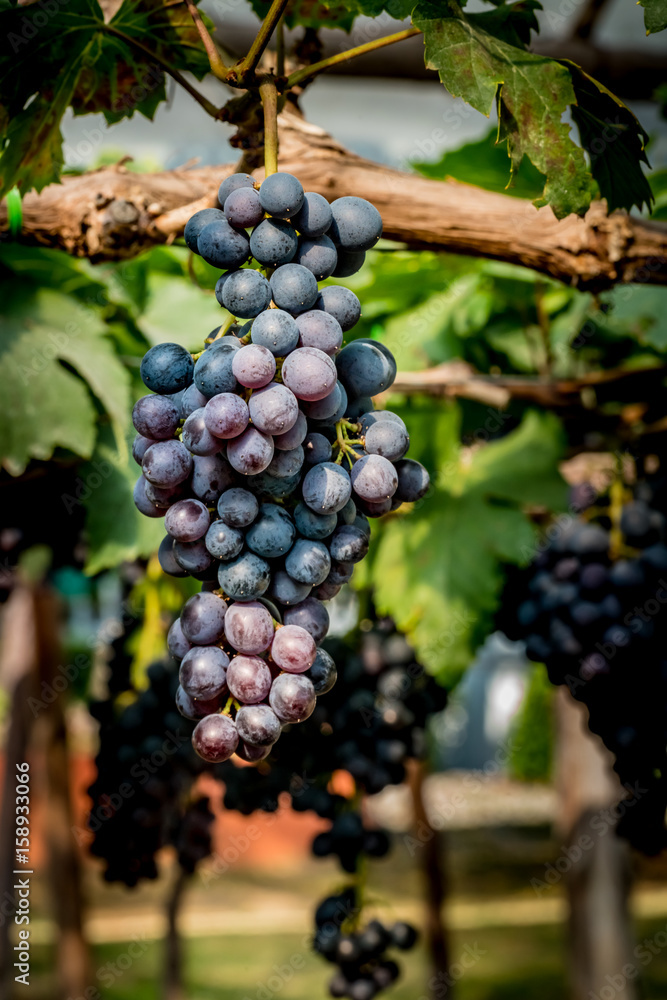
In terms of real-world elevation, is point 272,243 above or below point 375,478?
above

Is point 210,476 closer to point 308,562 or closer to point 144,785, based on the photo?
point 308,562

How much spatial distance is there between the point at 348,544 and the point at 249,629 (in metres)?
0.09

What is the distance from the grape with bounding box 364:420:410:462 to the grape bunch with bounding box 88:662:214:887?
895mm

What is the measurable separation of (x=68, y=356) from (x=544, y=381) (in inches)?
30.6

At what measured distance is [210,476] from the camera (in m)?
0.60

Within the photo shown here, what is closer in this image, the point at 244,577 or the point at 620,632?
the point at 244,577

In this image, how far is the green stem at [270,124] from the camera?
0.59 meters

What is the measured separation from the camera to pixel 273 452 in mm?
581

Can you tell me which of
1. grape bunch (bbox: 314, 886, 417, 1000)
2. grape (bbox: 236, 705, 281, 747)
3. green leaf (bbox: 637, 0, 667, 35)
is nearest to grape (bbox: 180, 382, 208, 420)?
grape (bbox: 236, 705, 281, 747)

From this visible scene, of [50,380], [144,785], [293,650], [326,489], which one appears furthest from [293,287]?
[144,785]

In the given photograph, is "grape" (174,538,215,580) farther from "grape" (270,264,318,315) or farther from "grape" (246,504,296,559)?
"grape" (270,264,318,315)

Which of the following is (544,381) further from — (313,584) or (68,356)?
(313,584)

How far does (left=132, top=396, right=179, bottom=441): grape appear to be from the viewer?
59cm

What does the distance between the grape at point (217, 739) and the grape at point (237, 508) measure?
0.13 meters
